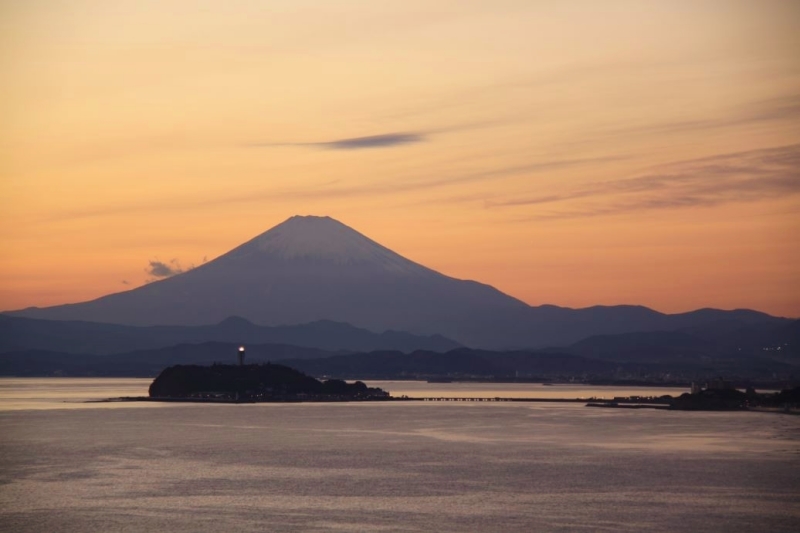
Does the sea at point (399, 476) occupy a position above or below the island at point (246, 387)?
below

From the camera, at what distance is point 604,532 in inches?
1550

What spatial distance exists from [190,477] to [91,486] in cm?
505

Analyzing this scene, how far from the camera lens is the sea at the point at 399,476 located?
42156 mm

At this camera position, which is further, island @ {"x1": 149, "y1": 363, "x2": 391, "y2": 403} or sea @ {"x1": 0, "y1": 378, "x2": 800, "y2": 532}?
island @ {"x1": 149, "y1": 363, "x2": 391, "y2": 403}

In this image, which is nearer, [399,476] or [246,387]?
[399,476]

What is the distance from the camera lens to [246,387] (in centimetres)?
15500

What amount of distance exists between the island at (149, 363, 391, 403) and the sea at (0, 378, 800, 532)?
52.6 metres

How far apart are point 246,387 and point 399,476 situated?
102m

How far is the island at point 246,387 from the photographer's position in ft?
503

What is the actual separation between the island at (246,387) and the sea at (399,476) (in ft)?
173

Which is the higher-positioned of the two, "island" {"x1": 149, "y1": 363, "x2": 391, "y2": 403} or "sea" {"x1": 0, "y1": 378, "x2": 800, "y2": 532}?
"island" {"x1": 149, "y1": 363, "x2": 391, "y2": 403}

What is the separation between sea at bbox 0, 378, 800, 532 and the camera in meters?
42.2

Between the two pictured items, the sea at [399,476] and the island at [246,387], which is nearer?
the sea at [399,476]

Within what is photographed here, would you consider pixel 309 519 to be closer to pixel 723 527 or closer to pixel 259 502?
pixel 259 502
